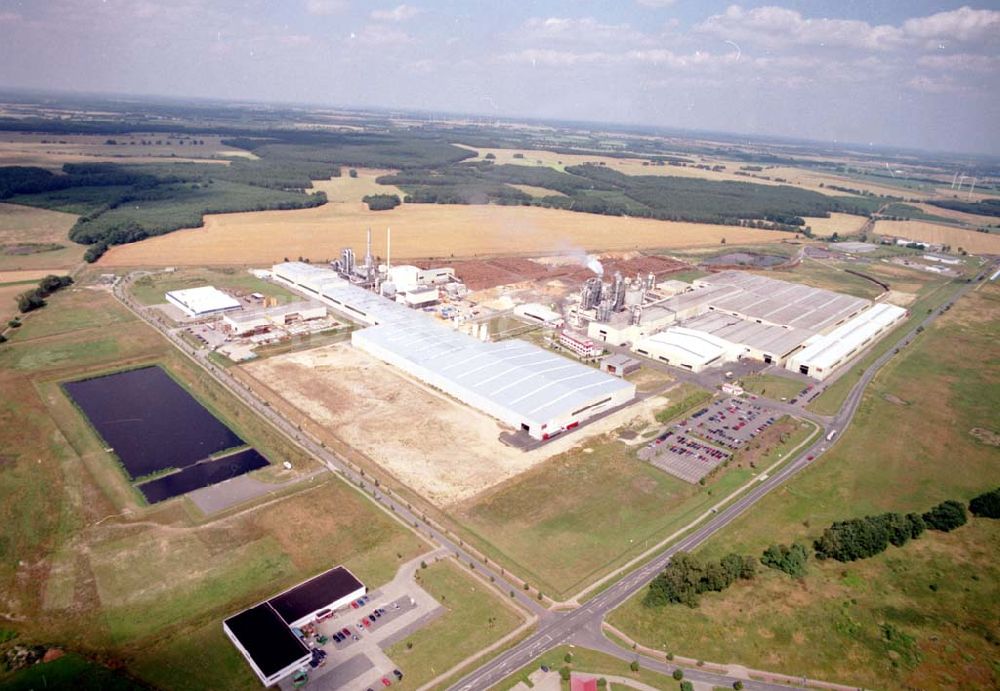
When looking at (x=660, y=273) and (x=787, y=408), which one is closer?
(x=787, y=408)

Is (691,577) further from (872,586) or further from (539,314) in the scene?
(539,314)

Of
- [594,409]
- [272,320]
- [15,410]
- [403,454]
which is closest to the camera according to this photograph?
[403,454]

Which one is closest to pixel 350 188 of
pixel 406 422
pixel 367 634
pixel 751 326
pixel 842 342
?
pixel 751 326

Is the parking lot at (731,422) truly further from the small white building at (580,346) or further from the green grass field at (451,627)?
the green grass field at (451,627)

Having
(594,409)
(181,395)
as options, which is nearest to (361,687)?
(594,409)

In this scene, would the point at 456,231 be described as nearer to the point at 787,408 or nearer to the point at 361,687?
the point at 787,408

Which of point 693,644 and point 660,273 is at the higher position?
point 660,273
